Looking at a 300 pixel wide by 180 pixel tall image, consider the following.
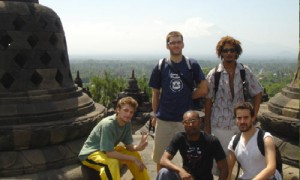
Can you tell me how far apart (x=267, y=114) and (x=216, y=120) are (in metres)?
1.51

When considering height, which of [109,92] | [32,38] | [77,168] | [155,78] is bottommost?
[109,92]

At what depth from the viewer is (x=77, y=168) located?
15.2 ft

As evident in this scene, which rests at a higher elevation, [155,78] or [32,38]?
[32,38]

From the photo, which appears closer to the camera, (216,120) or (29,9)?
(216,120)

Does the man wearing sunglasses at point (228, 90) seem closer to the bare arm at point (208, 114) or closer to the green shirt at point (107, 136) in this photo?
the bare arm at point (208, 114)

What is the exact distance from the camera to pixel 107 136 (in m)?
3.79

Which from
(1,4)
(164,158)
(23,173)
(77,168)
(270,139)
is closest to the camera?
(270,139)

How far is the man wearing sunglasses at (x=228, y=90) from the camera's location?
3994mm

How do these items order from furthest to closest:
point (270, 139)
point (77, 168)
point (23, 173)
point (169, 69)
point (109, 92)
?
point (109, 92) → point (77, 168) → point (23, 173) → point (169, 69) → point (270, 139)

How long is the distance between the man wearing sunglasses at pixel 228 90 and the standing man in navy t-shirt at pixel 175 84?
0.18 m

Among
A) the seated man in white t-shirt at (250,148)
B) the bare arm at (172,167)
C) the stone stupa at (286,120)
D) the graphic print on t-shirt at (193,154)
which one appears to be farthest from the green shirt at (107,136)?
the stone stupa at (286,120)

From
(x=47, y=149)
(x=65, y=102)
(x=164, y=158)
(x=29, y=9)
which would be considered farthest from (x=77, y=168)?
(x=29, y=9)

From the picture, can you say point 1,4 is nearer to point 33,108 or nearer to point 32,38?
point 32,38

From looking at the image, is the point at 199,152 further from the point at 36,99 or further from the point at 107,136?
the point at 36,99
